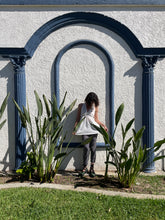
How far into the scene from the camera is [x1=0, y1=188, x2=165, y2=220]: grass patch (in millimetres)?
2934

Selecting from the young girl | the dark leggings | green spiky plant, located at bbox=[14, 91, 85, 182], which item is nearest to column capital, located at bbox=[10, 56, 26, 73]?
green spiky plant, located at bbox=[14, 91, 85, 182]

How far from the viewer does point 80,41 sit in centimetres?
454

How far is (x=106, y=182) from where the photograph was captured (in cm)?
401

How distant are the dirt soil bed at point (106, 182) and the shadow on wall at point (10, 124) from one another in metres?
0.25

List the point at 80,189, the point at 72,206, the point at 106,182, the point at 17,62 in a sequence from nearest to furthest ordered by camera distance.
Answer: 1. the point at 72,206
2. the point at 80,189
3. the point at 106,182
4. the point at 17,62

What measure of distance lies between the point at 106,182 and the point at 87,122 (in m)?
1.08

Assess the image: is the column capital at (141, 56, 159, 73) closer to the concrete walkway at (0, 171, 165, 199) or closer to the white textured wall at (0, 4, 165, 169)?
the white textured wall at (0, 4, 165, 169)

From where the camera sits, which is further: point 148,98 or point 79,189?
point 148,98

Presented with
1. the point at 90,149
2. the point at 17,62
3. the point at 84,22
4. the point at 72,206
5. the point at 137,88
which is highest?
the point at 84,22

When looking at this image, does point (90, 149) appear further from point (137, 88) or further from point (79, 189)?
point (137, 88)

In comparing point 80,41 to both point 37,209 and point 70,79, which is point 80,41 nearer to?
point 70,79

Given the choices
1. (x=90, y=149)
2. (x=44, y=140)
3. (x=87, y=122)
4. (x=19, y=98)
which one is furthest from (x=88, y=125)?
(x=19, y=98)

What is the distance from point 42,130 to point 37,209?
128 centimetres

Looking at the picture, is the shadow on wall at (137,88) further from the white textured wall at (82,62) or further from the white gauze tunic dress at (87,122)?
the white gauze tunic dress at (87,122)
